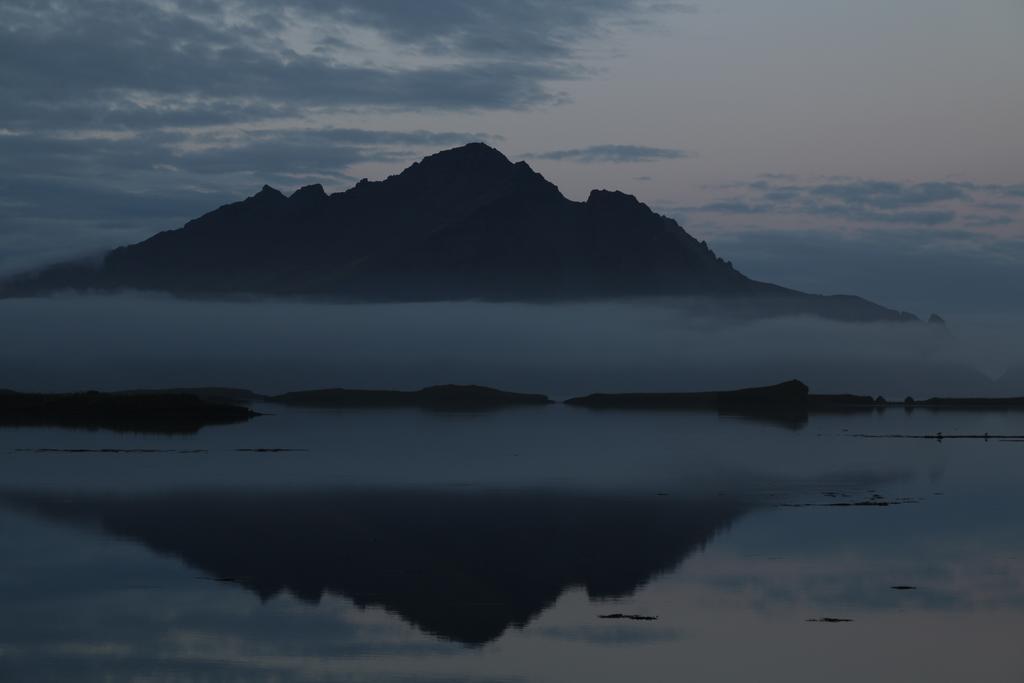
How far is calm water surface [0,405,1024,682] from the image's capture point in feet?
113

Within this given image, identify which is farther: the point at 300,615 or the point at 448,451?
the point at 448,451

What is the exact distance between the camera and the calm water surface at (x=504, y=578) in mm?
34375

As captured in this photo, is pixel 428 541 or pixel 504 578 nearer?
pixel 504 578

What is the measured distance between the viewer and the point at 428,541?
191 feet

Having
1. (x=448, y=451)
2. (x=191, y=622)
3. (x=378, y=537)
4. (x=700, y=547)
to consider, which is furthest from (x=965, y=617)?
(x=448, y=451)

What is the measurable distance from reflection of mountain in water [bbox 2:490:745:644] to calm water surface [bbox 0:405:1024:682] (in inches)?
9.2

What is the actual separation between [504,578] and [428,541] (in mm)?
11275

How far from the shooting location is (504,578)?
4762 centimetres

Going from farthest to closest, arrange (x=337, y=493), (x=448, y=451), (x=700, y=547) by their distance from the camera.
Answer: (x=448, y=451) → (x=337, y=493) → (x=700, y=547)

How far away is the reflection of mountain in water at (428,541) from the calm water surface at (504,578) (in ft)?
0.77

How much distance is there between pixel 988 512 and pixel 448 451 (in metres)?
85.2

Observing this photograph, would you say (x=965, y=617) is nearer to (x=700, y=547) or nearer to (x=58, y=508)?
(x=700, y=547)

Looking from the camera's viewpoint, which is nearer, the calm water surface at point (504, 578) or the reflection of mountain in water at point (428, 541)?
the calm water surface at point (504, 578)

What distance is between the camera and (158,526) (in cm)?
6372
